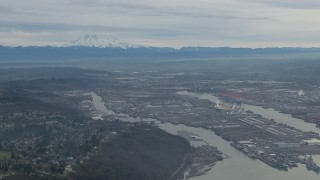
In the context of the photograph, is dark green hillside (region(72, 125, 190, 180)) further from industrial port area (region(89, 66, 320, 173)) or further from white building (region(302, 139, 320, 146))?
white building (region(302, 139, 320, 146))

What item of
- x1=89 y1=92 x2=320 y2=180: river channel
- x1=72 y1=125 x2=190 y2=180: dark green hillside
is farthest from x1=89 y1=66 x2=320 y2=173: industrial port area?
x1=72 y1=125 x2=190 y2=180: dark green hillside

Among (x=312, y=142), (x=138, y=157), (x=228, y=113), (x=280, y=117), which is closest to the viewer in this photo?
(x=138, y=157)

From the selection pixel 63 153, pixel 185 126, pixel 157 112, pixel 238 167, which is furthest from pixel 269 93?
pixel 63 153

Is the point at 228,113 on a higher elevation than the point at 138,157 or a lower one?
lower

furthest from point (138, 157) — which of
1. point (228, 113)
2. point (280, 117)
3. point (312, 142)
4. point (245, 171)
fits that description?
point (280, 117)

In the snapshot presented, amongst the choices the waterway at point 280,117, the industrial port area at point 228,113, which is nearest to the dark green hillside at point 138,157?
the industrial port area at point 228,113

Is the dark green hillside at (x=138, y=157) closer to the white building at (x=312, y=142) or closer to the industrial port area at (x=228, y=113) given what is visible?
the industrial port area at (x=228, y=113)

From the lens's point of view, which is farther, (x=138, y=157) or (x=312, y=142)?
(x=312, y=142)

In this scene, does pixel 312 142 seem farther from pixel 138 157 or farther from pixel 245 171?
pixel 138 157

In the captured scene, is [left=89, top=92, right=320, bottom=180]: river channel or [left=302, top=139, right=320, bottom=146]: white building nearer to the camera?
[left=89, top=92, right=320, bottom=180]: river channel

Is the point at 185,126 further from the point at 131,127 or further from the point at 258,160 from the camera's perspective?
the point at 258,160

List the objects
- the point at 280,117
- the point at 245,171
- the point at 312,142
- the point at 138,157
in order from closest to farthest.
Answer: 1. the point at 245,171
2. the point at 138,157
3. the point at 312,142
4. the point at 280,117

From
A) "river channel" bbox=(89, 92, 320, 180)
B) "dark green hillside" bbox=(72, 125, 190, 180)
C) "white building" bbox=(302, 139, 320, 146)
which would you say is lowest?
"river channel" bbox=(89, 92, 320, 180)
